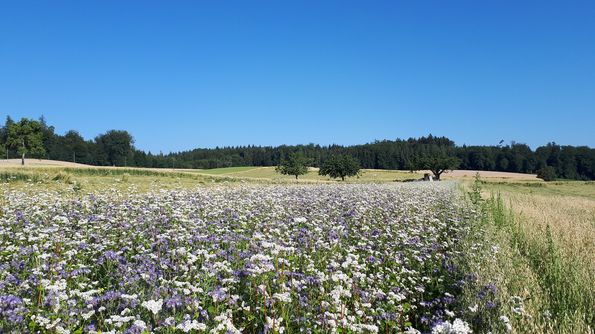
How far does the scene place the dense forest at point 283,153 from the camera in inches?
4033

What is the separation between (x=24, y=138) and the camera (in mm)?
75625

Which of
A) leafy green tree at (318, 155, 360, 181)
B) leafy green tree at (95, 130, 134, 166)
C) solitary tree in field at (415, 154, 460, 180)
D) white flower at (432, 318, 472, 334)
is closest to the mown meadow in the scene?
white flower at (432, 318, 472, 334)

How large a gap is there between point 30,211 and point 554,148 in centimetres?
16975

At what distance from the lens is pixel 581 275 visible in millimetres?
6074

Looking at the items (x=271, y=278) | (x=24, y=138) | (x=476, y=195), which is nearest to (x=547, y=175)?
(x=476, y=195)

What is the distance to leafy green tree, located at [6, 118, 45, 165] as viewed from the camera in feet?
244

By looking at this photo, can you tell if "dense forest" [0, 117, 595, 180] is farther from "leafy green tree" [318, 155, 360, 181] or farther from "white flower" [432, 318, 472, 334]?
"white flower" [432, 318, 472, 334]

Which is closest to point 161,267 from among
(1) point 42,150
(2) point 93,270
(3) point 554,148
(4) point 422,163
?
(2) point 93,270

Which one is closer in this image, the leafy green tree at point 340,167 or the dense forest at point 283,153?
the leafy green tree at point 340,167

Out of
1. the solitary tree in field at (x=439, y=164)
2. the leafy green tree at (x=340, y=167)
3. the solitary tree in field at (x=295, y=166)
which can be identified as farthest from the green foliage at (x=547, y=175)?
the solitary tree in field at (x=295, y=166)

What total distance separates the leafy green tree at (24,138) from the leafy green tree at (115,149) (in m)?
41.1

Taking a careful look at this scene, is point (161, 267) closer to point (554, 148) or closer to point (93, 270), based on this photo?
point (93, 270)

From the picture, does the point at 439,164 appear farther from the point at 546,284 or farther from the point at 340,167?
the point at 546,284

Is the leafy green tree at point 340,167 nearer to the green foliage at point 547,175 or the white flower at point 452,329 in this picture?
the green foliage at point 547,175
